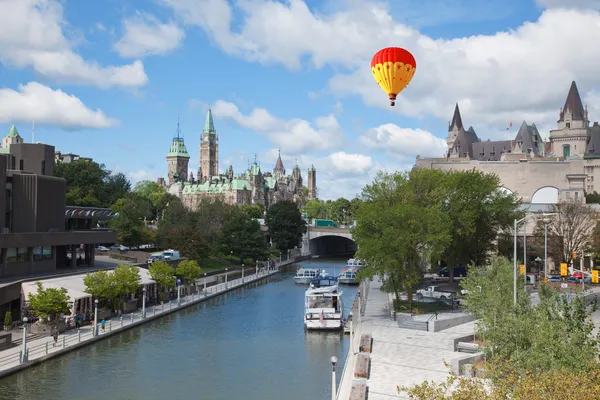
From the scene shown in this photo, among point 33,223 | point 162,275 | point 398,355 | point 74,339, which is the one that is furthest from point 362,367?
point 33,223

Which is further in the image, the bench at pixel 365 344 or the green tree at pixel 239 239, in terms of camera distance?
the green tree at pixel 239 239

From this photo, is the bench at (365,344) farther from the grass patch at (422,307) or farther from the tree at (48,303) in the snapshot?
the tree at (48,303)

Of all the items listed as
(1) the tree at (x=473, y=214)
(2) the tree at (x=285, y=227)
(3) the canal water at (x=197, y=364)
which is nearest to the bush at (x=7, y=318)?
(3) the canal water at (x=197, y=364)

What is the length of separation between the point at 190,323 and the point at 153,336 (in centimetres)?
595

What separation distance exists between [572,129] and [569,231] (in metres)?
95.1

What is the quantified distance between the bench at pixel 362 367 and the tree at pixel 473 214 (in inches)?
1144

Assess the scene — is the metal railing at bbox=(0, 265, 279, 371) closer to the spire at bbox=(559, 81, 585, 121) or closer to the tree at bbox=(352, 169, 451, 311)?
the tree at bbox=(352, 169, 451, 311)

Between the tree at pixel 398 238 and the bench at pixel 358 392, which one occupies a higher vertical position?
the tree at pixel 398 238

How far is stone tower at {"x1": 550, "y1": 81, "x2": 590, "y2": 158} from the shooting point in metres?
153

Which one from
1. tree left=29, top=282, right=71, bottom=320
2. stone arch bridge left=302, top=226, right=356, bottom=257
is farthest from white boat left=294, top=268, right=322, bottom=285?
tree left=29, top=282, right=71, bottom=320

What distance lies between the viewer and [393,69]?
46406 mm

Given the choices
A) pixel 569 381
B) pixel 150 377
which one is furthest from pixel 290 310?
pixel 569 381

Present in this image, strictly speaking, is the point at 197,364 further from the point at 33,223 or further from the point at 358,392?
the point at 33,223

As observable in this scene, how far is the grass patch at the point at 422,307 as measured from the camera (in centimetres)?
4741
